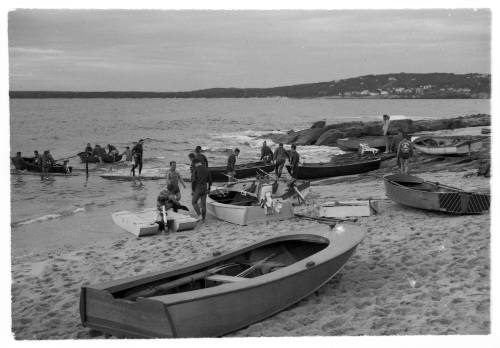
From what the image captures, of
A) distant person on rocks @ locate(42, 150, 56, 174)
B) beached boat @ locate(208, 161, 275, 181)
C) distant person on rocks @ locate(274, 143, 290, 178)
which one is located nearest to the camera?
distant person on rocks @ locate(274, 143, 290, 178)

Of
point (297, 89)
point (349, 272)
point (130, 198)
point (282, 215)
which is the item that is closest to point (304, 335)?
point (349, 272)

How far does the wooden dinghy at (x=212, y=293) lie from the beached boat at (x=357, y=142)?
21.8 meters

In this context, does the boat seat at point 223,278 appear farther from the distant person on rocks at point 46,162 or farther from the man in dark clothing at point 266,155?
the distant person on rocks at point 46,162

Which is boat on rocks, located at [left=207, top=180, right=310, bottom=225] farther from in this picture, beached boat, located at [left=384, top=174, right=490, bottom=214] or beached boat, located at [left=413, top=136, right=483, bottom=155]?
beached boat, located at [left=413, top=136, right=483, bottom=155]

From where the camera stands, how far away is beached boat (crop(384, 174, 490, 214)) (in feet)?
37.1

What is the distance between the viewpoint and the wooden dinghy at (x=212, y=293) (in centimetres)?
616

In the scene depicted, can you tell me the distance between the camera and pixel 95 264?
9883mm

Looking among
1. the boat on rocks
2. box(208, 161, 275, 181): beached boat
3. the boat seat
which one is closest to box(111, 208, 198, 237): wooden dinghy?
the boat on rocks

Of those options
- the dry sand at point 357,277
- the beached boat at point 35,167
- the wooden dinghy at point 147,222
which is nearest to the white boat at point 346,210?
the dry sand at point 357,277

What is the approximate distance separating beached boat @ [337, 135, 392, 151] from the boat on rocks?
1537cm

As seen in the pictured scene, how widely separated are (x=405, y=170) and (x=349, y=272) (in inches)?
327

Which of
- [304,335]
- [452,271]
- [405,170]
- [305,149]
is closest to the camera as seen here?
[304,335]

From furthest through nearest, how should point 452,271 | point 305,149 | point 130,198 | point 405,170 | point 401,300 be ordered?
point 305,149 < point 130,198 < point 405,170 < point 452,271 < point 401,300

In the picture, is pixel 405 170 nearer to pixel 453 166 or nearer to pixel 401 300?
pixel 453 166
